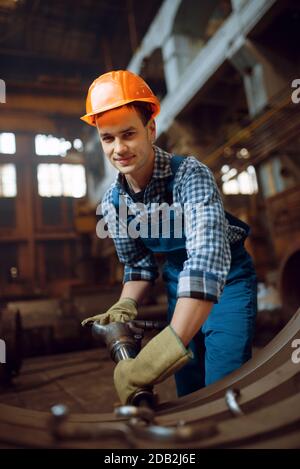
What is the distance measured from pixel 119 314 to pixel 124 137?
Result: 2.77 ft

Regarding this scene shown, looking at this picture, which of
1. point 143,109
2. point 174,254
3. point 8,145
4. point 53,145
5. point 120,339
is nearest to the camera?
point 120,339

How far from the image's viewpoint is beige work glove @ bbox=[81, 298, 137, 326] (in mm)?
1672

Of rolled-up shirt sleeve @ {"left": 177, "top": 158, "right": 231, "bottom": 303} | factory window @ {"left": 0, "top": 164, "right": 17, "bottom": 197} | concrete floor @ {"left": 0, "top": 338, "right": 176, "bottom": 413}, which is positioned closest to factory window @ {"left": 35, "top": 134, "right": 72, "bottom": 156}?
factory window @ {"left": 0, "top": 164, "right": 17, "bottom": 197}

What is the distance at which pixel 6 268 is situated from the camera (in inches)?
506

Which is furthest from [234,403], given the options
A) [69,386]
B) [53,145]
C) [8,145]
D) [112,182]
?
[8,145]

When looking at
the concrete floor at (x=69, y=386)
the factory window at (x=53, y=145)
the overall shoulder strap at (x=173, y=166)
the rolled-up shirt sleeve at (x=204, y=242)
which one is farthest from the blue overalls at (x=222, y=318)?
the factory window at (x=53, y=145)

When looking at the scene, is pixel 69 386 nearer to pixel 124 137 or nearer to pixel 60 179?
pixel 124 137

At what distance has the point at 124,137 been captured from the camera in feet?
4.88

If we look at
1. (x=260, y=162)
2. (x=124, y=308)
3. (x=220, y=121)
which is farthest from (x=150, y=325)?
(x=220, y=121)

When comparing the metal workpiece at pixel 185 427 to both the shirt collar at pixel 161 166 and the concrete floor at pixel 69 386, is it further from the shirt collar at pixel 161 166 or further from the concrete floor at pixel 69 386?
the concrete floor at pixel 69 386

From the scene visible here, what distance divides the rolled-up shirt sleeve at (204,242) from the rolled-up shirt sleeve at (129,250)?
52 cm

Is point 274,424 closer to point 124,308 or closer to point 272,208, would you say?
point 124,308

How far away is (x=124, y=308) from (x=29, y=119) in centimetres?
1107

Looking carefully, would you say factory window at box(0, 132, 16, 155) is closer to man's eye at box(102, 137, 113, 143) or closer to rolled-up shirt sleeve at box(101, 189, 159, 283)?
rolled-up shirt sleeve at box(101, 189, 159, 283)
